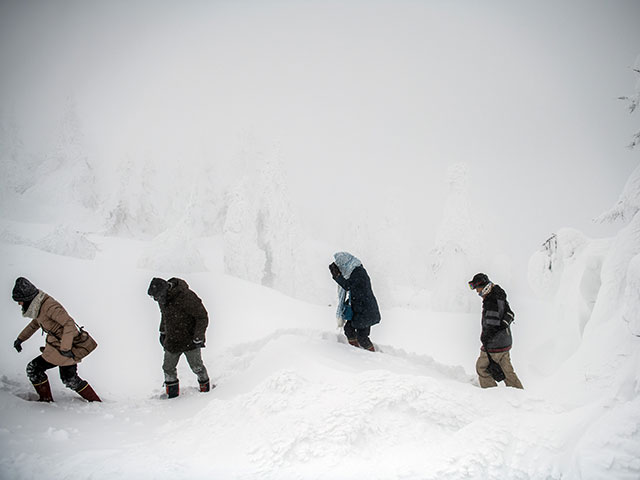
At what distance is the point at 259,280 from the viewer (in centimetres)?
2362

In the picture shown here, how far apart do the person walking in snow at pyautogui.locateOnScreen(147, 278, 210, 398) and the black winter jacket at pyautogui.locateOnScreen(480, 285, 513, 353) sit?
422 centimetres

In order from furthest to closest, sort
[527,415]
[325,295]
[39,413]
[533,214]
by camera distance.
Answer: [533,214]
[325,295]
[39,413]
[527,415]

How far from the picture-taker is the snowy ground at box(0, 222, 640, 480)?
98.0 inches

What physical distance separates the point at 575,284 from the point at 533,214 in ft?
163

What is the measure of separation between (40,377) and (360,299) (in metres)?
4.67

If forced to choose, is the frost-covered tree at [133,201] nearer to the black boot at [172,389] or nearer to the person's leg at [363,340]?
the black boot at [172,389]

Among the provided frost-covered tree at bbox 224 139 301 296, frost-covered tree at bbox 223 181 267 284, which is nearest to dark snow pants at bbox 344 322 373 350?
frost-covered tree at bbox 223 181 267 284

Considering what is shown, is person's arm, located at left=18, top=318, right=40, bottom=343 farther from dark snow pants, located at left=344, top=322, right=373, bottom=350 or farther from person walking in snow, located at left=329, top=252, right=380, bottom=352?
dark snow pants, located at left=344, top=322, right=373, bottom=350

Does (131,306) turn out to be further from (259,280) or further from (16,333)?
(259,280)

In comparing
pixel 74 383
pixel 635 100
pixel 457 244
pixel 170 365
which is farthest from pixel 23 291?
pixel 457 244

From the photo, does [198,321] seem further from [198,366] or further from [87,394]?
[87,394]

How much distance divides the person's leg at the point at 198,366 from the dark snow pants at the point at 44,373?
53.2 inches

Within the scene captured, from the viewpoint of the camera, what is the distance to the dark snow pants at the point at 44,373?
13.5ft

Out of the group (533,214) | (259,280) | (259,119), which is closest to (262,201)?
(259,280)
